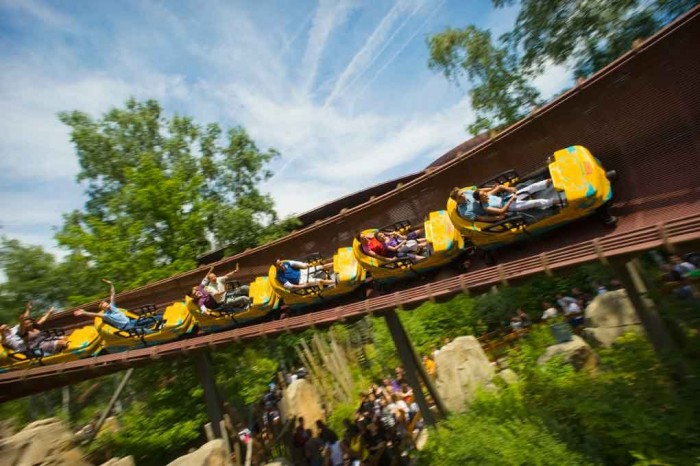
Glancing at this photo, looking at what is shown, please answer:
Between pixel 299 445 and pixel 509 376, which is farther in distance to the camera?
pixel 299 445

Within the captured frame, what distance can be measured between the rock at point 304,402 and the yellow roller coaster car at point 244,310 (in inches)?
168

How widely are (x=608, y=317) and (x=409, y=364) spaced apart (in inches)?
172

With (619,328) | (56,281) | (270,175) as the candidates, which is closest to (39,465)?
(619,328)

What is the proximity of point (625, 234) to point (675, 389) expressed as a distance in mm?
2062

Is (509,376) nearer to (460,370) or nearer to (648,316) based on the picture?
(460,370)

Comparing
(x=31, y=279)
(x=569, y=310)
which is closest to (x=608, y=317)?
(x=569, y=310)

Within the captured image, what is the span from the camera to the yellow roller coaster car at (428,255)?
518 centimetres

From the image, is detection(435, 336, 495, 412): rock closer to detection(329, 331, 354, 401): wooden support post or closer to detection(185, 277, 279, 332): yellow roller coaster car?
detection(185, 277, 279, 332): yellow roller coaster car

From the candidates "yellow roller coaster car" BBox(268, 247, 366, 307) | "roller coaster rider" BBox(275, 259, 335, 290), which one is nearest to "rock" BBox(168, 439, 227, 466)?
"yellow roller coaster car" BBox(268, 247, 366, 307)

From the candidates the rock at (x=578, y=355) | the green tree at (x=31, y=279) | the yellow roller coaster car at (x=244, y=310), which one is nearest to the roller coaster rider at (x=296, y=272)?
the yellow roller coaster car at (x=244, y=310)

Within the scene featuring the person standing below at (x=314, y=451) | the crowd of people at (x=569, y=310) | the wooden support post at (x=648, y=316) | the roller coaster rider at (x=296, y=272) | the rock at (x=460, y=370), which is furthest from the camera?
the crowd of people at (x=569, y=310)

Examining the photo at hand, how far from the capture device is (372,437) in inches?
261

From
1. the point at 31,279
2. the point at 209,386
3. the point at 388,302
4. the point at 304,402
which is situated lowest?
the point at 304,402

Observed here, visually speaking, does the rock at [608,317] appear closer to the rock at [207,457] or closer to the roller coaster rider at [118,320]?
the rock at [207,457]
